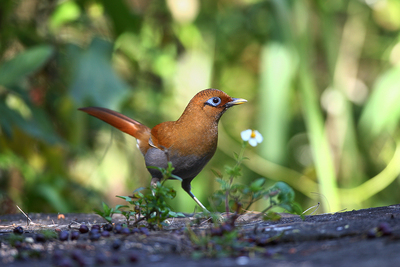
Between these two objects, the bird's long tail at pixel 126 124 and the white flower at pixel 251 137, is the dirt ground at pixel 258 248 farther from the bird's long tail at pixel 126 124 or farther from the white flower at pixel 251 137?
the bird's long tail at pixel 126 124

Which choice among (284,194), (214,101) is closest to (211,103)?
(214,101)

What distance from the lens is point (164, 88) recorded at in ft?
18.7

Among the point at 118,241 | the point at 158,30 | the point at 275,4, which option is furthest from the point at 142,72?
the point at 118,241

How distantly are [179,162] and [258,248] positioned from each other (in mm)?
1097

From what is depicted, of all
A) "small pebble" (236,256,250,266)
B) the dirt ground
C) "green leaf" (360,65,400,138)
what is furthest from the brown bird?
"green leaf" (360,65,400,138)

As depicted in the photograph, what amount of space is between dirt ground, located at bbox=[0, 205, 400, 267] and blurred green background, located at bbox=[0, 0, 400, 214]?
1667mm

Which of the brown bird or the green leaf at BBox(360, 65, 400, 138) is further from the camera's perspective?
the green leaf at BBox(360, 65, 400, 138)

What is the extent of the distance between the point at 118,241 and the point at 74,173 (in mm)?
3985

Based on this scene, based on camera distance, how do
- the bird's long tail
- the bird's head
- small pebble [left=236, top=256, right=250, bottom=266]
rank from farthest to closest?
the bird's long tail, the bird's head, small pebble [left=236, top=256, right=250, bottom=266]

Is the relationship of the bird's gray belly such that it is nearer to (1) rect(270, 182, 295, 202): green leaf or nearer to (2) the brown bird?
(2) the brown bird

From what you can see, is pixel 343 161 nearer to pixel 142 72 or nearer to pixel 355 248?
pixel 142 72

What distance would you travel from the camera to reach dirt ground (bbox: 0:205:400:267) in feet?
5.20

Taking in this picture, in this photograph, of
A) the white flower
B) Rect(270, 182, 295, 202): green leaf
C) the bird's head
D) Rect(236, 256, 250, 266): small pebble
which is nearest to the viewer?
Rect(236, 256, 250, 266): small pebble

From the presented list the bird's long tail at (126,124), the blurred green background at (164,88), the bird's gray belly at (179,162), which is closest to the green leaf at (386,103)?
the blurred green background at (164,88)
